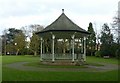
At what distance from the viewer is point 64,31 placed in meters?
31.4

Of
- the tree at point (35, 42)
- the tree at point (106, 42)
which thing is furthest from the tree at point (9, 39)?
the tree at point (106, 42)

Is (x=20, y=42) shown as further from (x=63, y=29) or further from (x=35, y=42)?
(x=63, y=29)

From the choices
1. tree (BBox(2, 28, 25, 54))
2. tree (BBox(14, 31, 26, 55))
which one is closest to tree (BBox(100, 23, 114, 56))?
tree (BBox(14, 31, 26, 55))

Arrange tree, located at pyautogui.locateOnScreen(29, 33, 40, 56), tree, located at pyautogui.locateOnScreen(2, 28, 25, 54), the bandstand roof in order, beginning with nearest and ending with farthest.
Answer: the bandstand roof < tree, located at pyautogui.locateOnScreen(29, 33, 40, 56) < tree, located at pyautogui.locateOnScreen(2, 28, 25, 54)

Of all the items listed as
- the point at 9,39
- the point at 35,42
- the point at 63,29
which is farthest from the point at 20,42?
the point at 63,29

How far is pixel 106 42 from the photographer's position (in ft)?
223

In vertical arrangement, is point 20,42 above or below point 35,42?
above

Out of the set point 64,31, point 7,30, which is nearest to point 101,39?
point 64,31

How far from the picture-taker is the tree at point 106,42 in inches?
2517

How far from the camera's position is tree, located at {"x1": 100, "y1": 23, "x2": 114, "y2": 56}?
63938 millimetres

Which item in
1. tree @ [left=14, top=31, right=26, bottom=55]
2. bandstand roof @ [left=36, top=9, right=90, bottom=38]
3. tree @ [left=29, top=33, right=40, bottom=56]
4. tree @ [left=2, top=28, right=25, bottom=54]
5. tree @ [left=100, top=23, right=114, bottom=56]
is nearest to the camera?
bandstand roof @ [left=36, top=9, right=90, bottom=38]

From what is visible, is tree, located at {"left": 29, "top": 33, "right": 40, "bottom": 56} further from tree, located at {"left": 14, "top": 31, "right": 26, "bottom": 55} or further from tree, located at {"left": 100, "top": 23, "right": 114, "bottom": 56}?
tree, located at {"left": 100, "top": 23, "right": 114, "bottom": 56}

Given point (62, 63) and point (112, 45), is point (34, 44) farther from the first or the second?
point (62, 63)

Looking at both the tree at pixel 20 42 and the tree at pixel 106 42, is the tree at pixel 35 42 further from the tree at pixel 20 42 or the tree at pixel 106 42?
the tree at pixel 106 42
